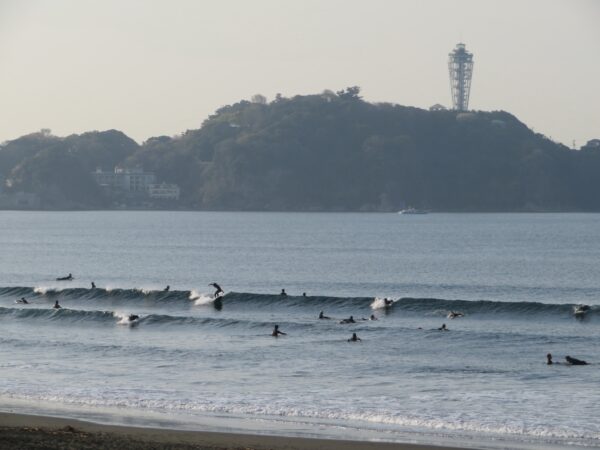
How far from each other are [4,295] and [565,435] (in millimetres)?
42242

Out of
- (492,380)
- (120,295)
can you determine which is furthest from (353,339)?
(120,295)

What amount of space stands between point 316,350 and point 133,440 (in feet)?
52.1

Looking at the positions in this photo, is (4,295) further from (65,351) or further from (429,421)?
(429,421)

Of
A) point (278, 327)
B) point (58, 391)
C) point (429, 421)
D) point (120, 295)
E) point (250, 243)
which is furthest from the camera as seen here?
point (250, 243)

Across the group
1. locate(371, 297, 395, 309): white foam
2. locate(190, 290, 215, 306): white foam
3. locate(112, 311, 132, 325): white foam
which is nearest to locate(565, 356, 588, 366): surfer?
locate(371, 297, 395, 309): white foam

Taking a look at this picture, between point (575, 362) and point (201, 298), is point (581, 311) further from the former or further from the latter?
point (201, 298)

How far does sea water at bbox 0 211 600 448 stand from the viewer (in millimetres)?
26359

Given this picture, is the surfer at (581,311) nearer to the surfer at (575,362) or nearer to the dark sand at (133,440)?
the surfer at (575,362)

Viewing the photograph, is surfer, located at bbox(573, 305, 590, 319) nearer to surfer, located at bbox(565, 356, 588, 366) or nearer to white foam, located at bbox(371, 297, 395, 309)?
white foam, located at bbox(371, 297, 395, 309)

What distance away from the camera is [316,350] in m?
38.0

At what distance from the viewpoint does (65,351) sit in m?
37.9

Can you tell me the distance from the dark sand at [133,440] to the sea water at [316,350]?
927mm

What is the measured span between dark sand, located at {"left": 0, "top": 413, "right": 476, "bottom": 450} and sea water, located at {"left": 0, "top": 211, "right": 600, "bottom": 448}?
0.93 m

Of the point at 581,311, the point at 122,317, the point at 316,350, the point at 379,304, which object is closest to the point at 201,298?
the point at 379,304
